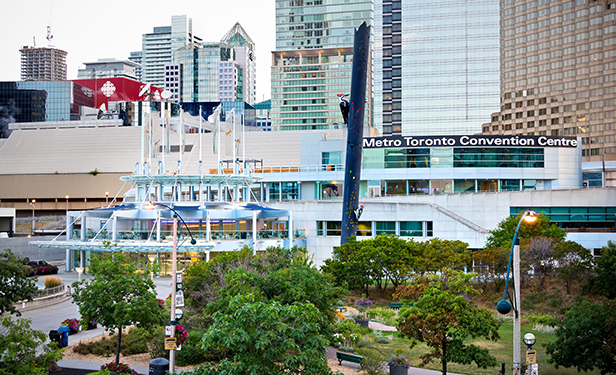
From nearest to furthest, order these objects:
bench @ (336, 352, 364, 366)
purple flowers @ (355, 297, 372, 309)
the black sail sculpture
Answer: bench @ (336, 352, 364, 366), purple flowers @ (355, 297, 372, 309), the black sail sculpture

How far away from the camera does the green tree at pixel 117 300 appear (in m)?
24.3

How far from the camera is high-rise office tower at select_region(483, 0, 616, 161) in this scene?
16612cm

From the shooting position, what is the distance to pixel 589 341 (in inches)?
931

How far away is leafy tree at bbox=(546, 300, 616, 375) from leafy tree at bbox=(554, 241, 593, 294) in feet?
67.2

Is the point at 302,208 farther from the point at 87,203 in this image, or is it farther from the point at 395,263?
the point at 87,203

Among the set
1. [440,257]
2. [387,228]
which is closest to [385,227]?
[387,228]

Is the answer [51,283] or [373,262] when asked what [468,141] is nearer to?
[373,262]

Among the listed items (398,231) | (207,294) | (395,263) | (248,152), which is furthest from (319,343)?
(248,152)

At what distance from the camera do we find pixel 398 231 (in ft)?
203

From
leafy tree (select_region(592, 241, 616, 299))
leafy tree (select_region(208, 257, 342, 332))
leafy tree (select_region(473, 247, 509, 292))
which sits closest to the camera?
leafy tree (select_region(208, 257, 342, 332))

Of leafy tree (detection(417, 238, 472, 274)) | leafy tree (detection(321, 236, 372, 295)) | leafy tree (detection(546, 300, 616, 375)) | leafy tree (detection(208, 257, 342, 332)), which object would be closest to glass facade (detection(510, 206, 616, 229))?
leafy tree (detection(417, 238, 472, 274))

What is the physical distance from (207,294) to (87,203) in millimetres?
105376

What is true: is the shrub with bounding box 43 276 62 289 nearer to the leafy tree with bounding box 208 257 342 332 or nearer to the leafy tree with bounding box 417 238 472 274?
the leafy tree with bounding box 208 257 342 332

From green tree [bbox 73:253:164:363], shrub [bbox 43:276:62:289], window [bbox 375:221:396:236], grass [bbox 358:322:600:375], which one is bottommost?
grass [bbox 358:322:600:375]
